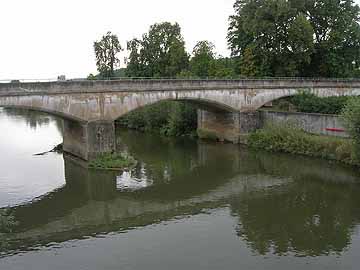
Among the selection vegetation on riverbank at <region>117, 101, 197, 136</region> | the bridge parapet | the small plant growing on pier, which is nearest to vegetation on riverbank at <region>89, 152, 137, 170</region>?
the bridge parapet

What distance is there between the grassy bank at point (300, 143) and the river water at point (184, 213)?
0.86 metres

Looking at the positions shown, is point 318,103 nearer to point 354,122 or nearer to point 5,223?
point 354,122

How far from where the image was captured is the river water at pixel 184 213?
13.6m

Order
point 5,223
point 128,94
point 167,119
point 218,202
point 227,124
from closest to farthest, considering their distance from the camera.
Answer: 1. point 5,223
2. point 218,202
3. point 128,94
4. point 227,124
5. point 167,119

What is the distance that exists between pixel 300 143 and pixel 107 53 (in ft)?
108

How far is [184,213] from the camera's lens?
18219mm

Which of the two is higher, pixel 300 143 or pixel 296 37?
pixel 296 37

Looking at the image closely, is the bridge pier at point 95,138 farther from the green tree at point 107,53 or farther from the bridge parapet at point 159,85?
the green tree at point 107,53

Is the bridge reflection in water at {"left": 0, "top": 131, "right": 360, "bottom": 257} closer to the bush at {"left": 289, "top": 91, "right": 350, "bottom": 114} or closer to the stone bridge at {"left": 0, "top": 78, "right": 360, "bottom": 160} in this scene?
the stone bridge at {"left": 0, "top": 78, "right": 360, "bottom": 160}

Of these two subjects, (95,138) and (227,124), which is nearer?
(95,138)

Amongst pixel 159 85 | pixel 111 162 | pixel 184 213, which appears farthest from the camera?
pixel 159 85

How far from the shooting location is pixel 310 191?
21047 mm

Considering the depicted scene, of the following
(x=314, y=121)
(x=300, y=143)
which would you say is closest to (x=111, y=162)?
(x=300, y=143)

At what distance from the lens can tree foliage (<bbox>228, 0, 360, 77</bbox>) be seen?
3919cm
